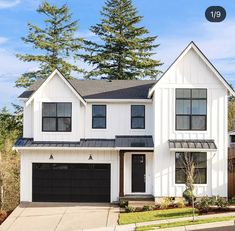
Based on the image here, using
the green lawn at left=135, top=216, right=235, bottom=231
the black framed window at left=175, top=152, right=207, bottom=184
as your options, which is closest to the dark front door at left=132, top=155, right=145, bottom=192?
the black framed window at left=175, top=152, right=207, bottom=184

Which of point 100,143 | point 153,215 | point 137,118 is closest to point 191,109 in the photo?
point 137,118

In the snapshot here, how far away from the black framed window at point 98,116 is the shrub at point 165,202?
558 cm

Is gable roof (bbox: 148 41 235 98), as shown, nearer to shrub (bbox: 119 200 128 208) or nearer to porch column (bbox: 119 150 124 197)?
porch column (bbox: 119 150 124 197)

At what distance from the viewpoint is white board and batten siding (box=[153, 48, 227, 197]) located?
2611cm

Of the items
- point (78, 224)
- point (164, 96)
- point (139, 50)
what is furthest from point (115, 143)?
point (139, 50)

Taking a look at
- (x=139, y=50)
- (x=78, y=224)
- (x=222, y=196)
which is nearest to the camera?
(x=78, y=224)

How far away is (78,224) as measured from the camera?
71.9 ft

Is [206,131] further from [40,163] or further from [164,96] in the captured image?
[40,163]

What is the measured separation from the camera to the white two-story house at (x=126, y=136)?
1030 inches

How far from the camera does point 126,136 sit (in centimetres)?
2812

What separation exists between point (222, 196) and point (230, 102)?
2068 inches

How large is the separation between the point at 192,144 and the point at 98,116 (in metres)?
5.78

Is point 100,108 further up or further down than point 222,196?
further up

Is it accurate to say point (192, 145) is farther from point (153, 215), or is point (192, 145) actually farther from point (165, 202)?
point (153, 215)
